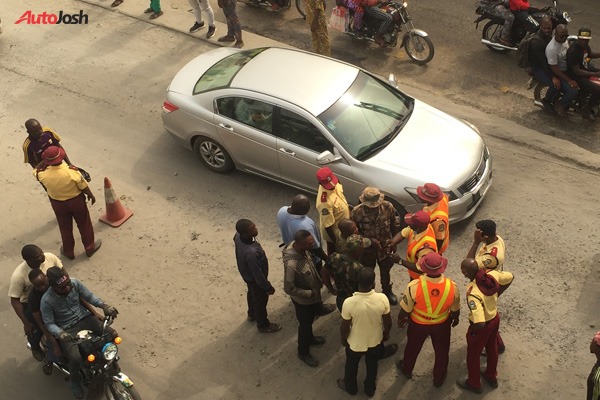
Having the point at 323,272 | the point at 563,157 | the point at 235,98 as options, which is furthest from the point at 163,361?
the point at 563,157

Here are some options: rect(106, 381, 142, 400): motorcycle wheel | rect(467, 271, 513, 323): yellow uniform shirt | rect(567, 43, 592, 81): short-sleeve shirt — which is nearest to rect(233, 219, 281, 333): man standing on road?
rect(106, 381, 142, 400): motorcycle wheel

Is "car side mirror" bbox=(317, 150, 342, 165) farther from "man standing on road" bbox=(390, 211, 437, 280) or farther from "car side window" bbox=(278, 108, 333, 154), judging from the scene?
"man standing on road" bbox=(390, 211, 437, 280)

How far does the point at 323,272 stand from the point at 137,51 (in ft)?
24.8

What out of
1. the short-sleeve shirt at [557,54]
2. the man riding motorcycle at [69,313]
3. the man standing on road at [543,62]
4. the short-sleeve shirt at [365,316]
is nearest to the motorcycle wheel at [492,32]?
the man standing on road at [543,62]

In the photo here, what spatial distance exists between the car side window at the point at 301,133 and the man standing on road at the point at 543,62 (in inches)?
162

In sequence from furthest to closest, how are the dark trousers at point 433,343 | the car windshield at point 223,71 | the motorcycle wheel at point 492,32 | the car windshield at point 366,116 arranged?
1. the motorcycle wheel at point 492,32
2. the car windshield at point 223,71
3. the car windshield at point 366,116
4. the dark trousers at point 433,343

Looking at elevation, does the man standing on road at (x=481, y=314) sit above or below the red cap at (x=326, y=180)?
below

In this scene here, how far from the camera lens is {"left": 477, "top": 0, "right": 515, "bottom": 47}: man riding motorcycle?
40.7 ft

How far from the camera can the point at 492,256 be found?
288 inches

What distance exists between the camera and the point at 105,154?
36.7ft

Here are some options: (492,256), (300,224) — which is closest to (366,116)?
(300,224)

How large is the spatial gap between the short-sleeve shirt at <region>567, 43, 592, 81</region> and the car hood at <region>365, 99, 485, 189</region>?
232 cm

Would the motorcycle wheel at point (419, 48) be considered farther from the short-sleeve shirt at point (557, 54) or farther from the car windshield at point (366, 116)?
the car windshield at point (366, 116)

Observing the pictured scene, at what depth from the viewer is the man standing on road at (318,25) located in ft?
40.2
